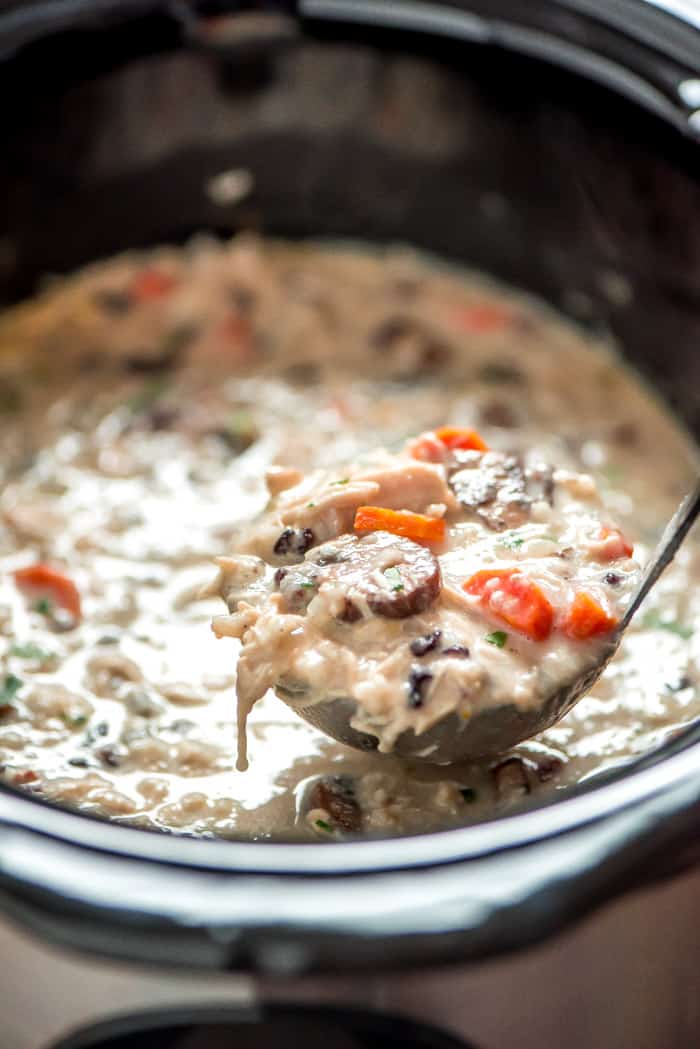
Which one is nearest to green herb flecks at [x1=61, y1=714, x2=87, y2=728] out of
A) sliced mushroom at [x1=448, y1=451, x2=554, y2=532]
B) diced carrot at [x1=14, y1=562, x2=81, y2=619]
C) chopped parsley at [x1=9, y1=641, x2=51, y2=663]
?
chopped parsley at [x1=9, y1=641, x2=51, y2=663]

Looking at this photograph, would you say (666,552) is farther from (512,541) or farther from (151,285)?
(151,285)

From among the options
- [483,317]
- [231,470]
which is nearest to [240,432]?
[231,470]

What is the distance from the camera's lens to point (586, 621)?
5.90 feet

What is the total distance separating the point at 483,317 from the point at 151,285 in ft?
2.53

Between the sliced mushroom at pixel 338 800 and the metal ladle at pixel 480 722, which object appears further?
the sliced mushroom at pixel 338 800

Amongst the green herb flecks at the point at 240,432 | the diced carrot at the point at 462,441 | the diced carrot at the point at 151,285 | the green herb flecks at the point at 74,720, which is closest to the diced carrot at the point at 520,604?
the diced carrot at the point at 462,441

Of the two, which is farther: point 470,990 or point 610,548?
point 610,548

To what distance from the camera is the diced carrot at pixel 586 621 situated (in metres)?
1.80

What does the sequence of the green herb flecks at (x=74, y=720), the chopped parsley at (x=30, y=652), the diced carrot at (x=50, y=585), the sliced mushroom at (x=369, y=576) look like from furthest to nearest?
1. the diced carrot at (x=50, y=585)
2. the chopped parsley at (x=30, y=652)
3. the green herb flecks at (x=74, y=720)
4. the sliced mushroom at (x=369, y=576)

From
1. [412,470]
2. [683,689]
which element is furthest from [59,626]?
[683,689]

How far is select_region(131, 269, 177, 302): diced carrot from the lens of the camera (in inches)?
124

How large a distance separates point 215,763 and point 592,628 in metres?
0.64

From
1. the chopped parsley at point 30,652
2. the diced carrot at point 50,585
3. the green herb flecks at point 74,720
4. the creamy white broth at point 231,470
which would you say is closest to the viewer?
the creamy white broth at point 231,470

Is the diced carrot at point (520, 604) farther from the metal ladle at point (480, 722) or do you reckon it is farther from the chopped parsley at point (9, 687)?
the chopped parsley at point (9, 687)
